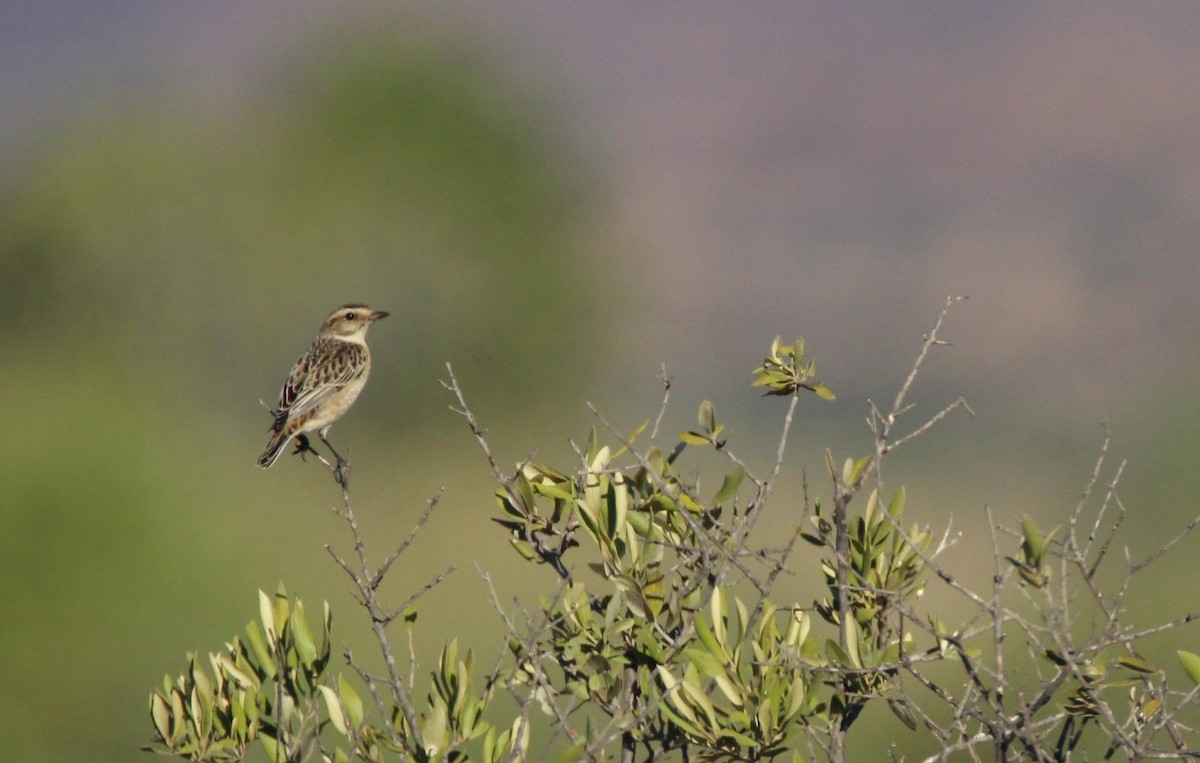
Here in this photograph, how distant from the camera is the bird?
8523 mm

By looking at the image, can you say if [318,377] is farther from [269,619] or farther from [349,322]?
[269,619]

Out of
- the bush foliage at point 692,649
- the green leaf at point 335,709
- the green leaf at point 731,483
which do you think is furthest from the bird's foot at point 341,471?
the green leaf at point 731,483

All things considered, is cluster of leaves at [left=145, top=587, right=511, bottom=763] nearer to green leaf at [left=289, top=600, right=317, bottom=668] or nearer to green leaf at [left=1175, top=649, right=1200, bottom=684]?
green leaf at [left=289, top=600, right=317, bottom=668]

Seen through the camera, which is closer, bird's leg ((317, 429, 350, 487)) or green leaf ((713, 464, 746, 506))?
green leaf ((713, 464, 746, 506))

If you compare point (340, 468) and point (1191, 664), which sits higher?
point (340, 468)

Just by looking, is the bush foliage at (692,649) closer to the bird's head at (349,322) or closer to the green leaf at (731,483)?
the green leaf at (731,483)

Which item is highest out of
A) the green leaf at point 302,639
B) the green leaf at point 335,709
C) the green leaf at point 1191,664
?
the green leaf at point 1191,664

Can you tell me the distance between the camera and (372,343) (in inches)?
1827

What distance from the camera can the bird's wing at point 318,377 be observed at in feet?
28.2

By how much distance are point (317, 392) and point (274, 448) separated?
0.45 meters

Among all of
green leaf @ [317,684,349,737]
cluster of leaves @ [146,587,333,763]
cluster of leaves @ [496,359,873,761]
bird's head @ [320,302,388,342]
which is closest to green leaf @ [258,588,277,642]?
cluster of leaves @ [146,587,333,763]

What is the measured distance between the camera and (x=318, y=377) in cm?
882

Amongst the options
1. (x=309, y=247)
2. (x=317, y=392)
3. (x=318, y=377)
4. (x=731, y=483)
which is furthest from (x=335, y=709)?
(x=309, y=247)

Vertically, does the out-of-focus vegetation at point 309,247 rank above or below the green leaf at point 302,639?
above
